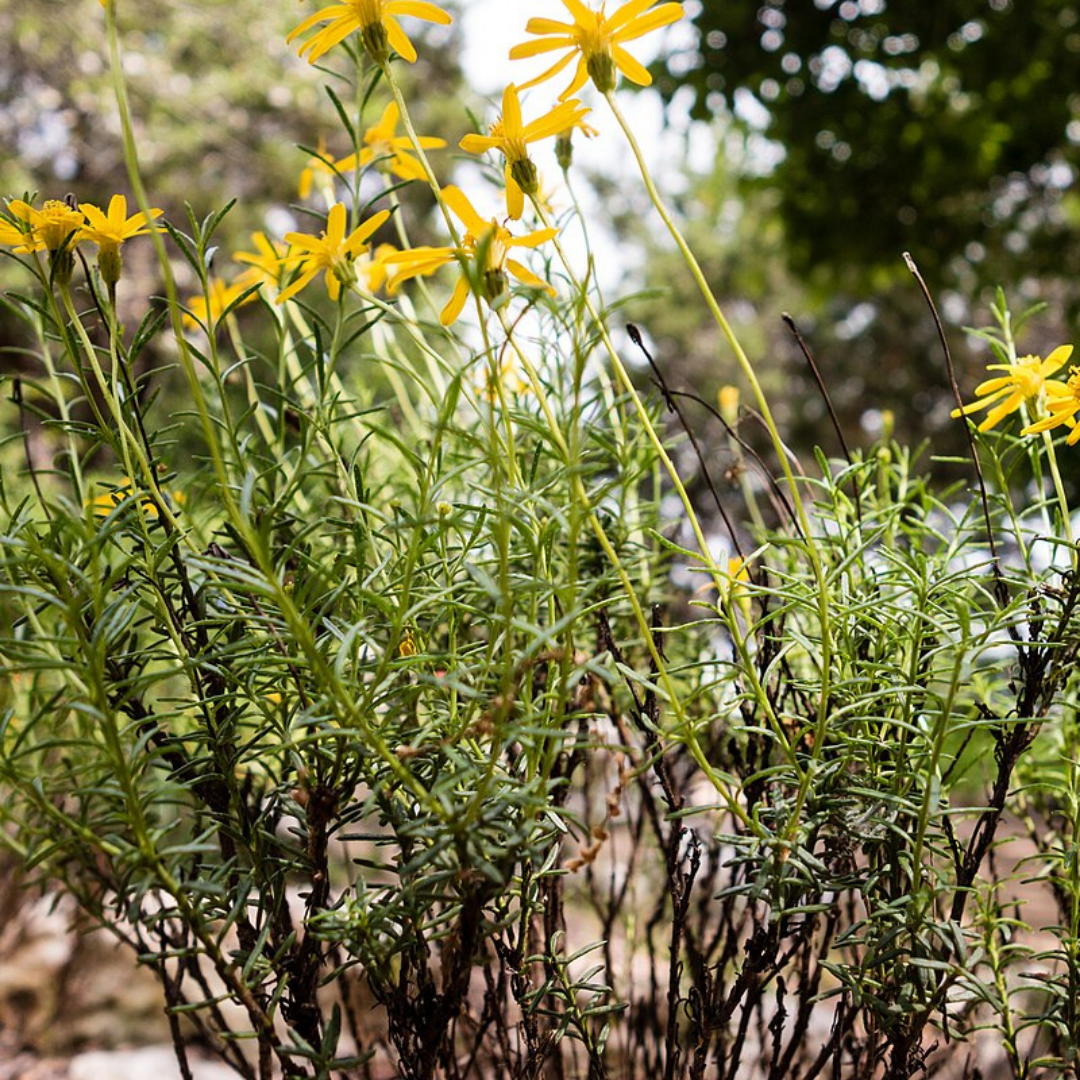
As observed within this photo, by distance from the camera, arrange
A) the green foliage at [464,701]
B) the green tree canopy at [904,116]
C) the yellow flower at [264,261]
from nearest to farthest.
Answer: the green foliage at [464,701]
the yellow flower at [264,261]
the green tree canopy at [904,116]

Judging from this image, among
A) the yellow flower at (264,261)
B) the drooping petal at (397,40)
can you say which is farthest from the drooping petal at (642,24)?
the yellow flower at (264,261)

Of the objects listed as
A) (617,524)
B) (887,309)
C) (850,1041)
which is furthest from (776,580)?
(887,309)

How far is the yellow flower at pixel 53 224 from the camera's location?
0.47m

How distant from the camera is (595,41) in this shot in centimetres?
49

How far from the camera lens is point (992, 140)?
301 cm

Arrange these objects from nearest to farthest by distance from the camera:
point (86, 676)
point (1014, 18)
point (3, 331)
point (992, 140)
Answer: point (86, 676) → point (1014, 18) → point (992, 140) → point (3, 331)

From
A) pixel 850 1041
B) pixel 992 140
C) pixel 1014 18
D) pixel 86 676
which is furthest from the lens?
pixel 992 140

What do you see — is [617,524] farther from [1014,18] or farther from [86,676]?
[1014,18]

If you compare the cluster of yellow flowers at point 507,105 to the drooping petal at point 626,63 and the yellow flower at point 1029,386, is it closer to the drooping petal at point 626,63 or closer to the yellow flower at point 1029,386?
the drooping petal at point 626,63

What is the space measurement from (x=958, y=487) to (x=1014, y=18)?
2390 millimetres

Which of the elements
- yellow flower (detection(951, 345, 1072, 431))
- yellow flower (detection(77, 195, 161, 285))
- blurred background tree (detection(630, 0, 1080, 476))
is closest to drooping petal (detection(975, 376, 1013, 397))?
yellow flower (detection(951, 345, 1072, 431))

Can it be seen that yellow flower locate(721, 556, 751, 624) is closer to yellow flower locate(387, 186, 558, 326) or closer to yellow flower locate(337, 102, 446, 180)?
yellow flower locate(387, 186, 558, 326)

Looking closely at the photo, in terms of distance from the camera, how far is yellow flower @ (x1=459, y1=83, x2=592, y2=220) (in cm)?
46

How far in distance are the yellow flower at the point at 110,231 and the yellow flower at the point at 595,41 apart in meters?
0.22
